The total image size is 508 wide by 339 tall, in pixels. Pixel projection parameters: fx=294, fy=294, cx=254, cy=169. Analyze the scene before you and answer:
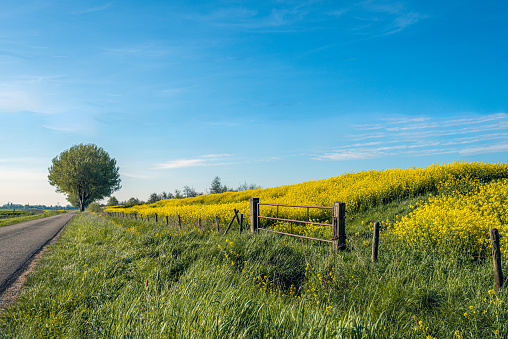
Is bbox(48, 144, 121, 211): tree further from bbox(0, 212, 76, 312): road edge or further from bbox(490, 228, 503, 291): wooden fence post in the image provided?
bbox(490, 228, 503, 291): wooden fence post

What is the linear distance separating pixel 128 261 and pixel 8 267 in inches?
151

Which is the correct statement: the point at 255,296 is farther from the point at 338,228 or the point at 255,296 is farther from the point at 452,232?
the point at 452,232

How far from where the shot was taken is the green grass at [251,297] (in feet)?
9.37

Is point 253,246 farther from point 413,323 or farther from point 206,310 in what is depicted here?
point 206,310

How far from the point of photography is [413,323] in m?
4.05

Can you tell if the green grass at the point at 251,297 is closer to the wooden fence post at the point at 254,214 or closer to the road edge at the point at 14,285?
the road edge at the point at 14,285

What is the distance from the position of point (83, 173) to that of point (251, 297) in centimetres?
6913

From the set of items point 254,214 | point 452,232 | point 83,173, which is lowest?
point 452,232

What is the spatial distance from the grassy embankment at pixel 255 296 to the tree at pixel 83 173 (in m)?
62.4

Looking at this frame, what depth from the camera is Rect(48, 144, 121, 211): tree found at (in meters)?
62.0

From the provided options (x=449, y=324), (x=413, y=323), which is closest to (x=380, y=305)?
(x=413, y=323)

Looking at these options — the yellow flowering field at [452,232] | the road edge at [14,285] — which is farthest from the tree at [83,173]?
the yellow flowering field at [452,232]

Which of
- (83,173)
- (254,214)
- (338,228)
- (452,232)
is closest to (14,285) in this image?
(338,228)

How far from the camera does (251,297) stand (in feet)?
12.2
